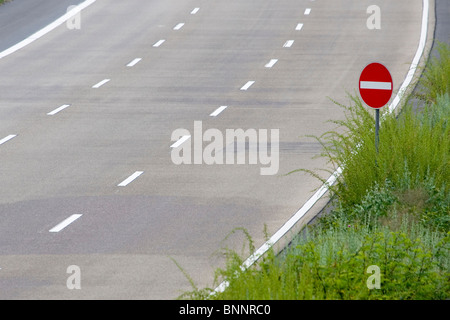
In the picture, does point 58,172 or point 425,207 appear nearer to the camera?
point 425,207

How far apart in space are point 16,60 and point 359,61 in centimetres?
1013

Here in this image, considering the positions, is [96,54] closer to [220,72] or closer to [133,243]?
[220,72]

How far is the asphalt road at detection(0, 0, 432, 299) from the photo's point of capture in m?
12.2

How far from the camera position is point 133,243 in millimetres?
12633

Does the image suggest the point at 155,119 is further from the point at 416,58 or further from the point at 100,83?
the point at 416,58

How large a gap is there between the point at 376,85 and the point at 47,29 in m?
21.4

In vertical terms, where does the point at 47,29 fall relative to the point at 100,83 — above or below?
above

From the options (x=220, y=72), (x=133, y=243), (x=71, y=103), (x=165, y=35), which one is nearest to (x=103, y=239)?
(x=133, y=243)

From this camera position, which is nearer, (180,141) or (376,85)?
(376,85)

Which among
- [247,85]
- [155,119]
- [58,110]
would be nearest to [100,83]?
[58,110]

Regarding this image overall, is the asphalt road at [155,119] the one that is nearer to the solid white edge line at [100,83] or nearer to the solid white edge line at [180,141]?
the solid white edge line at [180,141]

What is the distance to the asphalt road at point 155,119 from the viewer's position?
12.2 metres

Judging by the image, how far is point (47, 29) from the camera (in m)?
33.5

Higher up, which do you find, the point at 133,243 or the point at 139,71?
the point at 139,71
